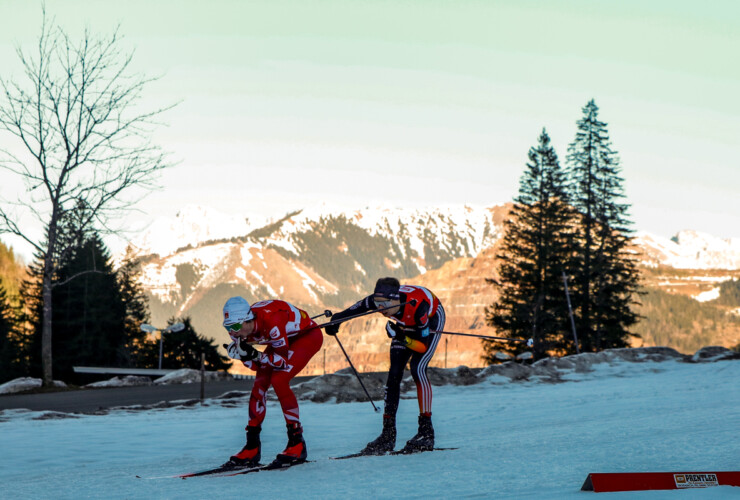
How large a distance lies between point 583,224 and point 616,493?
55371 mm

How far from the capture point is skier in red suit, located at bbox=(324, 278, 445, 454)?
9164 mm

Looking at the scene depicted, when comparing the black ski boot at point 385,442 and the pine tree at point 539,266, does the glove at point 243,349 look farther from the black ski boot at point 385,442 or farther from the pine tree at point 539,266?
the pine tree at point 539,266

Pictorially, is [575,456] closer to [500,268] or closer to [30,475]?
[30,475]

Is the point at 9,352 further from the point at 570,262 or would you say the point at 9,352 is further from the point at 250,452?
the point at 250,452

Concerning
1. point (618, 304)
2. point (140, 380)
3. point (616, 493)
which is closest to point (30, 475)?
point (616, 493)

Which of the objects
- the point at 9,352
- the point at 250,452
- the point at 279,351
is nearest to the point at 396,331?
the point at 279,351

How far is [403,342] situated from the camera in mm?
9477

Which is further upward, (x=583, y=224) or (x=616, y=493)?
(x=583, y=224)

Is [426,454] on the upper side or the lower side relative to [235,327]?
lower

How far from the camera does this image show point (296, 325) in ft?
28.5

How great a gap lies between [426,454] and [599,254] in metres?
51.7

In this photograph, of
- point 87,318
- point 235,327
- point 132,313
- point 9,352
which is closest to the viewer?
point 235,327

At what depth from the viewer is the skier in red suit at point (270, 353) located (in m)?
8.20

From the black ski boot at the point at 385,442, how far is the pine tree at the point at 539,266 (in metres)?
46.3
